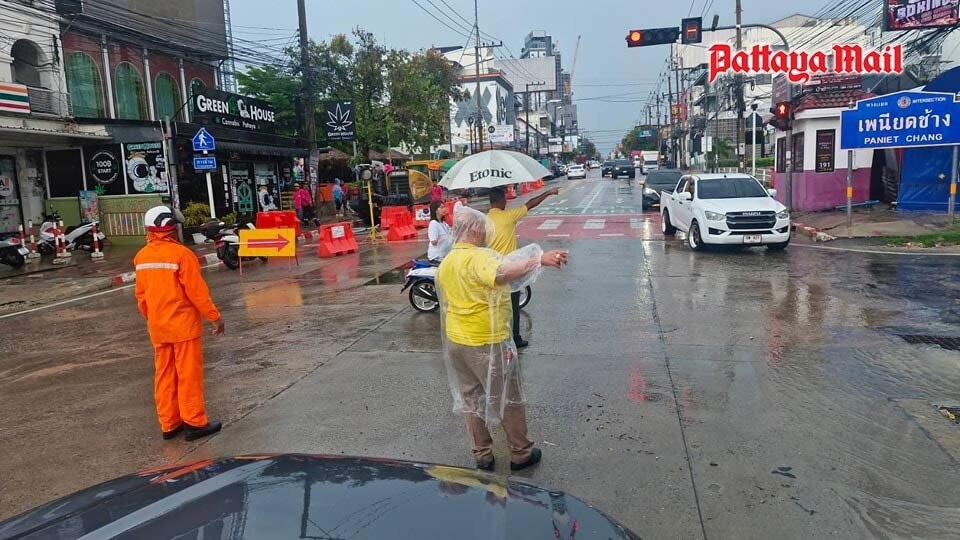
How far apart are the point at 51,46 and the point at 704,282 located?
21.1 meters

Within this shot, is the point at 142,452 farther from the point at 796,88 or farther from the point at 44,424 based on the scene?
the point at 796,88

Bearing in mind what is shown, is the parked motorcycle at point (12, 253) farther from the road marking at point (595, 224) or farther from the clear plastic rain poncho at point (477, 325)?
the clear plastic rain poncho at point (477, 325)

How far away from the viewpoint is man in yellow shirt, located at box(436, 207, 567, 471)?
13.5ft

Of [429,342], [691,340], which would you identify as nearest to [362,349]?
[429,342]

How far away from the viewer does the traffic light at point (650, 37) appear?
68.8 ft

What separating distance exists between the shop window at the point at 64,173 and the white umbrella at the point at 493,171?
19.2m

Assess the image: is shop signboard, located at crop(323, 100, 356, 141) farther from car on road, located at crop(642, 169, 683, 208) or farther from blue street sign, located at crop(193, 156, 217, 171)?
car on road, located at crop(642, 169, 683, 208)

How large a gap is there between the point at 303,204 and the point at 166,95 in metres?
7.16

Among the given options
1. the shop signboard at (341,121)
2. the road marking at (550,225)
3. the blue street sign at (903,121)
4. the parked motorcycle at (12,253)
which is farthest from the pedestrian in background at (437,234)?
the shop signboard at (341,121)

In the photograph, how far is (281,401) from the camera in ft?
20.6

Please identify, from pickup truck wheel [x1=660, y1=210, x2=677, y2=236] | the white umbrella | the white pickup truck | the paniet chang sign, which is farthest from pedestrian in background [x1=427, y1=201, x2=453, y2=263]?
the paniet chang sign

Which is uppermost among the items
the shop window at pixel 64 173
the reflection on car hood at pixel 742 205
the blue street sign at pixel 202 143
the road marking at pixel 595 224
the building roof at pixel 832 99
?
the building roof at pixel 832 99

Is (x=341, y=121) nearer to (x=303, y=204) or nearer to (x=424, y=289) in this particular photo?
(x=303, y=204)

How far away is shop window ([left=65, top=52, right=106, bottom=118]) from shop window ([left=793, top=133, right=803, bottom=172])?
23081mm
